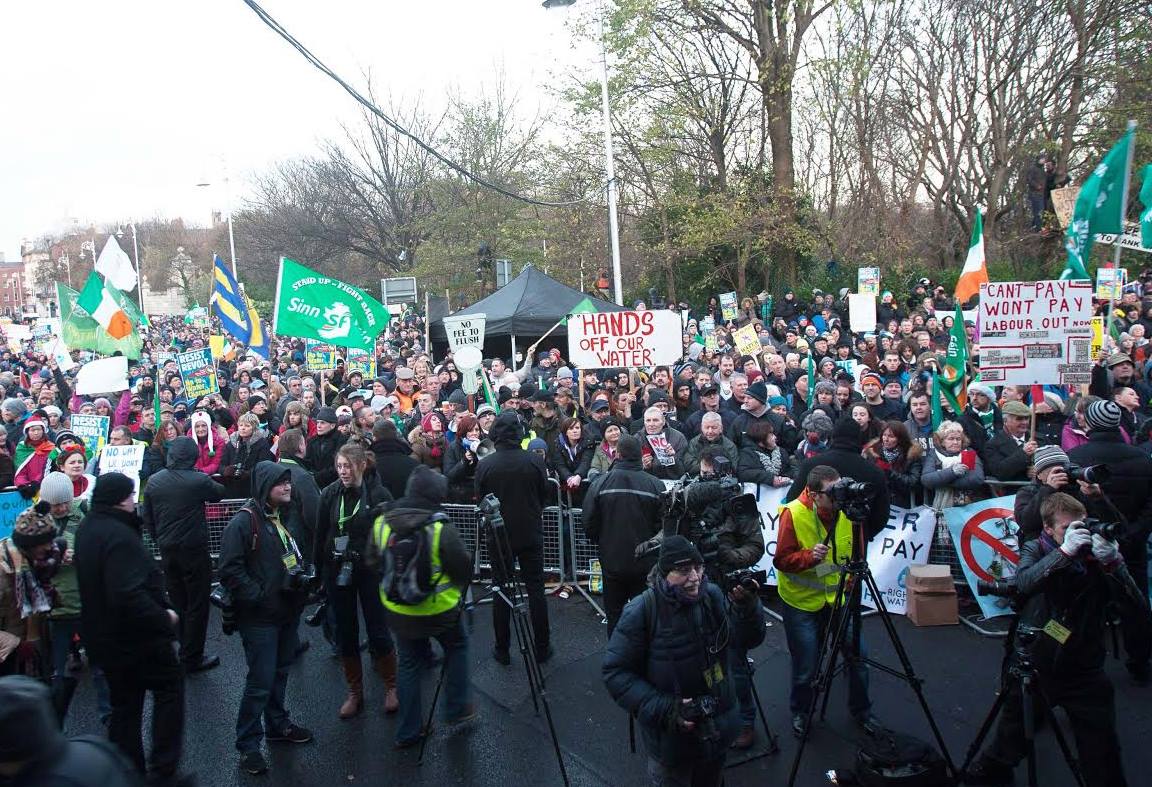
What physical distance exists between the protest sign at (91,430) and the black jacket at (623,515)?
23.0 feet

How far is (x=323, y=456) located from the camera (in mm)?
8562

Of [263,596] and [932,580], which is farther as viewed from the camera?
[932,580]

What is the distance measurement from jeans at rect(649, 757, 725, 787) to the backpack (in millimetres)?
1753

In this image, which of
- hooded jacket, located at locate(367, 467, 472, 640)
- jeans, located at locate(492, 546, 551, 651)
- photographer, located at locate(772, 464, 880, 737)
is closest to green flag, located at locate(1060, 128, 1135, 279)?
photographer, located at locate(772, 464, 880, 737)

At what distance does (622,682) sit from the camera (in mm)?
3852

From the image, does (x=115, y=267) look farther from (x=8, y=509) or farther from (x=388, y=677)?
(x=388, y=677)

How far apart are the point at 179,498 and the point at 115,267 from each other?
13.1 m

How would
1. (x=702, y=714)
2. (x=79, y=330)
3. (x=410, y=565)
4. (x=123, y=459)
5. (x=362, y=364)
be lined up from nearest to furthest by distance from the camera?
(x=702, y=714) → (x=410, y=565) → (x=123, y=459) → (x=362, y=364) → (x=79, y=330)

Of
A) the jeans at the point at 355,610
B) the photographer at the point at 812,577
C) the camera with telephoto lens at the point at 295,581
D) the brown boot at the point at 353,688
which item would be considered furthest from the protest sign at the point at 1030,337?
the camera with telephoto lens at the point at 295,581

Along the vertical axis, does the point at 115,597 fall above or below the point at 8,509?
below

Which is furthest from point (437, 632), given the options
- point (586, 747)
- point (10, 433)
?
point (10, 433)

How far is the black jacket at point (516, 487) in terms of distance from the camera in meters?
6.52

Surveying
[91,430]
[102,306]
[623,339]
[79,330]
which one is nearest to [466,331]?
[623,339]

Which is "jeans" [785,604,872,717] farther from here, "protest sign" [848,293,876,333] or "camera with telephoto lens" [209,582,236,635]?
"protest sign" [848,293,876,333]
